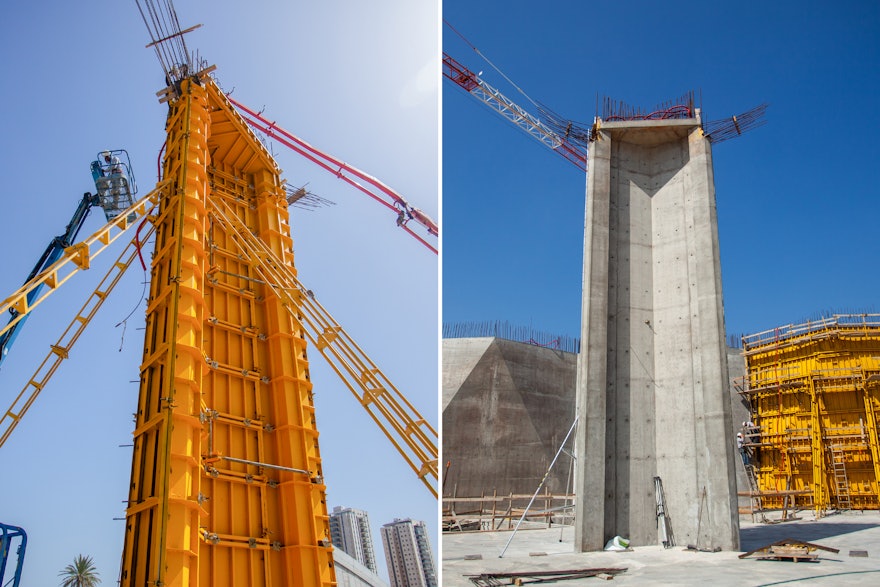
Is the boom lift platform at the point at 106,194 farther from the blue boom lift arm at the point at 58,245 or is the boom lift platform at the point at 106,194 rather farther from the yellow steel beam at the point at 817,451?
the yellow steel beam at the point at 817,451

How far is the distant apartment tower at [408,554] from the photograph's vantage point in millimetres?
55875

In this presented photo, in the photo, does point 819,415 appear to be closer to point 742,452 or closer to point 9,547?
point 742,452

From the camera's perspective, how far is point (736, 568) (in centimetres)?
1045

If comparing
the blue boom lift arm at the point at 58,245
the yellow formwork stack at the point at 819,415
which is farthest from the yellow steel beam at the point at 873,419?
the blue boom lift arm at the point at 58,245

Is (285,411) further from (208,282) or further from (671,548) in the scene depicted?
(671,548)

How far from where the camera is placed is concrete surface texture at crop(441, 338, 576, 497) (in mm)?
26828

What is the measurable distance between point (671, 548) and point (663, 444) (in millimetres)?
2219

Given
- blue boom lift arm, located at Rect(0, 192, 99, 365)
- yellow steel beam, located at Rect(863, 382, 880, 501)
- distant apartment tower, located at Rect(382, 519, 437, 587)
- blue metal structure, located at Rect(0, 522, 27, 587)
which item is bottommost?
distant apartment tower, located at Rect(382, 519, 437, 587)

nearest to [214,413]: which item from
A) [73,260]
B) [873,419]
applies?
[73,260]

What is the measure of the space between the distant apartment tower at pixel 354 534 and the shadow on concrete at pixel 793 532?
139 feet

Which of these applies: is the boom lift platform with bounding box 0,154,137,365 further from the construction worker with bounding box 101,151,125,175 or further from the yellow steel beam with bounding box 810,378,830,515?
the yellow steel beam with bounding box 810,378,830,515

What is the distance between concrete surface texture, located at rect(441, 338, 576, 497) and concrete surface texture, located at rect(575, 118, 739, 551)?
1232 centimetres

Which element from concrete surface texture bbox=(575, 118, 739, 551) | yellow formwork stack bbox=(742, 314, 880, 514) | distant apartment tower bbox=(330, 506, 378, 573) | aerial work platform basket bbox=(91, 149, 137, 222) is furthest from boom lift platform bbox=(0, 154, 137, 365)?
distant apartment tower bbox=(330, 506, 378, 573)

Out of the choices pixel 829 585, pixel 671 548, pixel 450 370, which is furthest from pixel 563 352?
pixel 829 585
